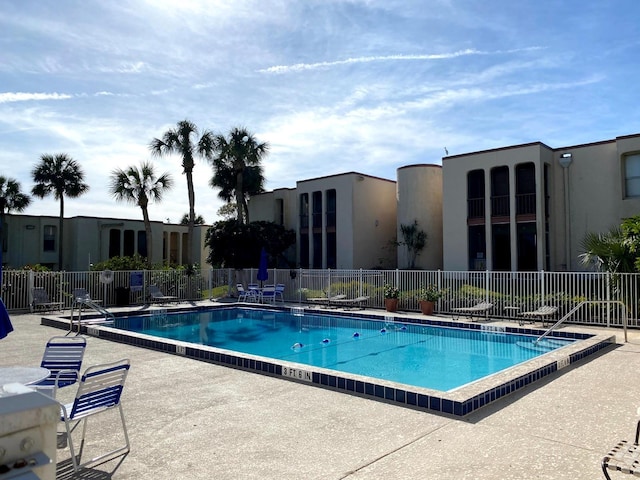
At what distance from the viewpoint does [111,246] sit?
1464 inches

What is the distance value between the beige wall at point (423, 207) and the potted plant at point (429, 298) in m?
8.92

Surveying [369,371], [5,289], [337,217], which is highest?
[337,217]

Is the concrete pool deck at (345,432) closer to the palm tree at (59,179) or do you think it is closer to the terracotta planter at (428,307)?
the terracotta planter at (428,307)

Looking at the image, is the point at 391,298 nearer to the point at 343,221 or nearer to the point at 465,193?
the point at 465,193

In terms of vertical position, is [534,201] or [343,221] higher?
[534,201]

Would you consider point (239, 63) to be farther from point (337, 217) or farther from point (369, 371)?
point (337, 217)

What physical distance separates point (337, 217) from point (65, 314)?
15.5 metres

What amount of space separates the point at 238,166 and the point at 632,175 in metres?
20.9

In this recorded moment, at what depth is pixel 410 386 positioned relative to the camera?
6.50 metres

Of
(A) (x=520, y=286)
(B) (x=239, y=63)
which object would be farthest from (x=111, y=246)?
(A) (x=520, y=286)

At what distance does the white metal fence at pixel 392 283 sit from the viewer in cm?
1347

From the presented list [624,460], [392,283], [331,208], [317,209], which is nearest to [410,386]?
[624,460]

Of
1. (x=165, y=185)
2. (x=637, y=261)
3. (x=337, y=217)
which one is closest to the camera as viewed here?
(x=637, y=261)

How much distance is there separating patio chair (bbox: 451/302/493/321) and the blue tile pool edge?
13.7 feet
